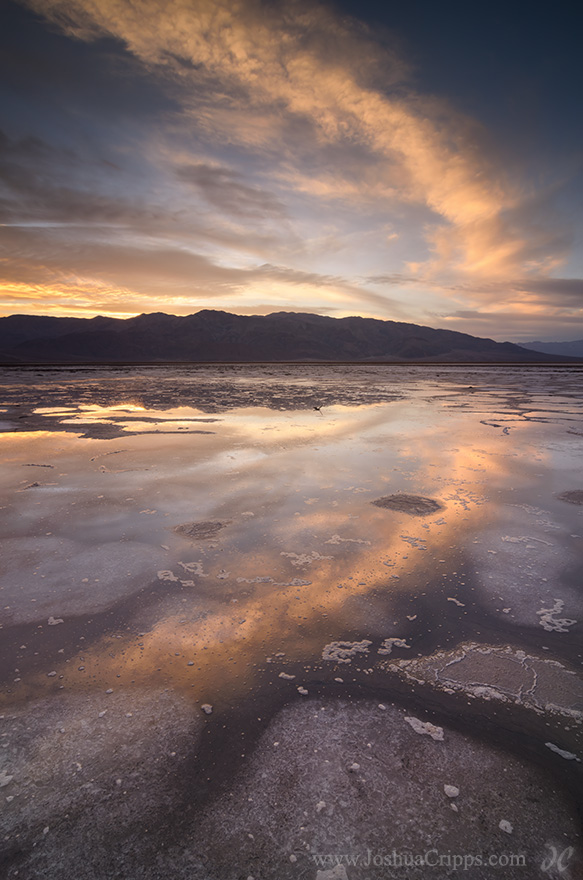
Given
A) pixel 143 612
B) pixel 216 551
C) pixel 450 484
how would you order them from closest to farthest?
pixel 143 612
pixel 216 551
pixel 450 484

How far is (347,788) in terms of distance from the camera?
6.68 ft

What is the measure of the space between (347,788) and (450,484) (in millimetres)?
5211

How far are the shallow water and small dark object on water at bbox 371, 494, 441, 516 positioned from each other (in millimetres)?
116

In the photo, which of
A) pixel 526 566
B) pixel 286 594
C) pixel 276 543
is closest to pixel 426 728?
pixel 286 594

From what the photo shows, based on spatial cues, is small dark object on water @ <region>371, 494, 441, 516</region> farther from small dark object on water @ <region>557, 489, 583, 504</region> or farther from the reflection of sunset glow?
small dark object on water @ <region>557, 489, 583, 504</region>

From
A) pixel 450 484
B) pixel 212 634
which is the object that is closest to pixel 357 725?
pixel 212 634

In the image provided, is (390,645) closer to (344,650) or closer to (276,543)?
(344,650)

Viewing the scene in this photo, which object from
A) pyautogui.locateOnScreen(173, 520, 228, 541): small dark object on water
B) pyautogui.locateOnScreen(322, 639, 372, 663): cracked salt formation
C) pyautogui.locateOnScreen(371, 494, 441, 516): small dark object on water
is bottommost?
pyautogui.locateOnScreen(173, 520, 228, 541): small dark object on water

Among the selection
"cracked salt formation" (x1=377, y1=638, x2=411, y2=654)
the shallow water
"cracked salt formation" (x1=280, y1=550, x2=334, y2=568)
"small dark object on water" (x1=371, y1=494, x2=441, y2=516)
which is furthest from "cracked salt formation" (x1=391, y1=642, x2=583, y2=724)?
"small dark object on water" (x1=371, y1=494, x2=441, y2=516)

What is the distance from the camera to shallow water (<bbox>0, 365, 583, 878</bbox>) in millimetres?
2521

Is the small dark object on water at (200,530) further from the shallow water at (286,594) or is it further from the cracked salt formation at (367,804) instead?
the cracked salt formation at (367,804)

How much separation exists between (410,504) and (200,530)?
8.98ft

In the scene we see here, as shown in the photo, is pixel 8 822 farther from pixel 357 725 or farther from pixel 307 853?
pixel 357 725

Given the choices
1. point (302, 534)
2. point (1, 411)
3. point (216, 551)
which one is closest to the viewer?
point (216, 551)
